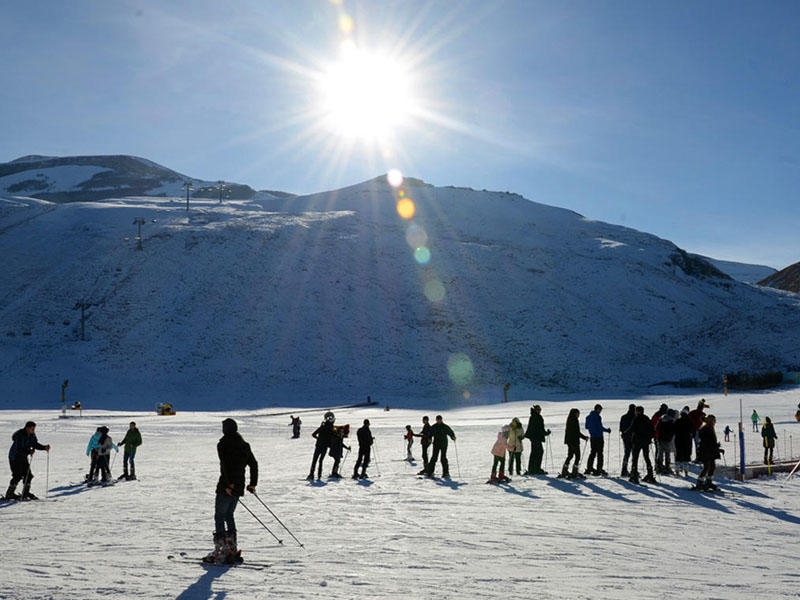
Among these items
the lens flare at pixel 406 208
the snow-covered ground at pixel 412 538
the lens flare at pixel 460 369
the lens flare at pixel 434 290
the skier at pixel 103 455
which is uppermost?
the lens flare at pixel 406 208

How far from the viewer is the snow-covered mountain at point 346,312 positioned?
62.4m

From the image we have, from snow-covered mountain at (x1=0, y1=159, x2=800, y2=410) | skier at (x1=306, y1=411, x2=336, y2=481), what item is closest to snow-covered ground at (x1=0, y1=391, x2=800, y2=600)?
skier at (x1=306, y1=411, x2=336, y2=481)

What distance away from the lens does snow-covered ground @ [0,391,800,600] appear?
8266 mm

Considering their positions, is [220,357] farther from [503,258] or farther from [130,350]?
[503,258]

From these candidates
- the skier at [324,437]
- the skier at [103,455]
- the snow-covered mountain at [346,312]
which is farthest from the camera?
the snow-covered mountain at [346,312]

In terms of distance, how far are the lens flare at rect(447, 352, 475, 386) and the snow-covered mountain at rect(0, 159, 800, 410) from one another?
207 mm

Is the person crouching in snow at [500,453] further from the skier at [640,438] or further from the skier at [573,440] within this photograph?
the skier at [640,438]

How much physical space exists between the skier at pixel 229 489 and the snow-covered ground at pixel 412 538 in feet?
0.94

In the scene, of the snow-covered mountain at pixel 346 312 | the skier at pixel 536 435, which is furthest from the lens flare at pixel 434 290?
the skier at pixel 536 435

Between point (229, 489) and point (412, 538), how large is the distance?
3293 millimetres

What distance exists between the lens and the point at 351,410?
51156 mm

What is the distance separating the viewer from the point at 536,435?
1834 centimetres

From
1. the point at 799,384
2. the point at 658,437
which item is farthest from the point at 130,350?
the point at 799,384

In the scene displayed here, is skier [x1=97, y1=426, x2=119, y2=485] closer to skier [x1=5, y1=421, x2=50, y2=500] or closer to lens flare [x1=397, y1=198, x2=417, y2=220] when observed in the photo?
skier [x1=5, y1=421, x2=50, y2=500]
